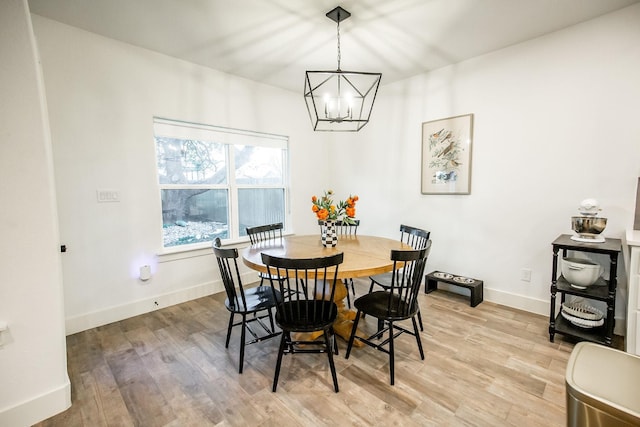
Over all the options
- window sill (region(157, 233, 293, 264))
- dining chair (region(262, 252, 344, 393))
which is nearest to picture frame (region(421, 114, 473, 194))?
dining chair (region(262, 252, 344, 393))

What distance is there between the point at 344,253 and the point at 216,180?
2.03m

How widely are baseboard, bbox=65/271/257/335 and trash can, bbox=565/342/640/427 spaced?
3313 mm

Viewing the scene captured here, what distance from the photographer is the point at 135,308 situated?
2914 mm

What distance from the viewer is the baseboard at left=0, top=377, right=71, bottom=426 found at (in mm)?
1522

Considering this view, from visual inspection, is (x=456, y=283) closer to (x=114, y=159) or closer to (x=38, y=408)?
(x=38, y=408)

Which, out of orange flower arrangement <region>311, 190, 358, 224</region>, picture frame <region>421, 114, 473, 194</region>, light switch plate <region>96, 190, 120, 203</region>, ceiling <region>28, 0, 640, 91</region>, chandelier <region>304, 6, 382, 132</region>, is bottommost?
orange flower arrangement <region>311, 190, 358, 224</region>

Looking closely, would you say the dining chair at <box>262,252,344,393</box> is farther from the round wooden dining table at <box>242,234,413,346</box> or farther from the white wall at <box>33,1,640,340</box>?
the white wall at <box>33,1,640,340</box>

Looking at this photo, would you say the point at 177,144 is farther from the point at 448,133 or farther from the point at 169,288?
the point at 448,133

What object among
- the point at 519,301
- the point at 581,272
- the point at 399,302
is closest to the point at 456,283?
the point at 519,301

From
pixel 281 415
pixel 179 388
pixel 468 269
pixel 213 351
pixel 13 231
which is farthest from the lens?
pixel 468 269

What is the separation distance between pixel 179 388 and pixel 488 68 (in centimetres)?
395

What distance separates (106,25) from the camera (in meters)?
2.45

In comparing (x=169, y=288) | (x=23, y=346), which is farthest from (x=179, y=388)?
(x=169, y=288)

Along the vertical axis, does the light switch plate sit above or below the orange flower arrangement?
above
